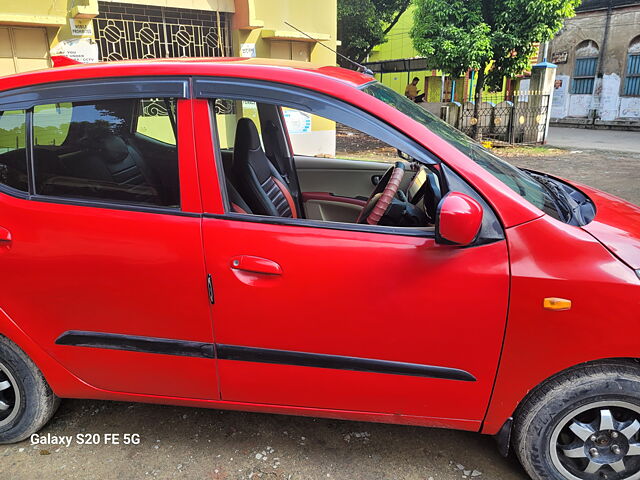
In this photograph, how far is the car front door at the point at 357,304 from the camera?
182 cm

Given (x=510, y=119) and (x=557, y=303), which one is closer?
(x=557, y=303)

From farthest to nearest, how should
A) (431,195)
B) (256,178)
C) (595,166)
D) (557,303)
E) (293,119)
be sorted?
(595,166) → (293,119) → (256,178) → (431,195) → (557,303)

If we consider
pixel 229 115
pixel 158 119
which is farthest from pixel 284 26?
pixel 158 119

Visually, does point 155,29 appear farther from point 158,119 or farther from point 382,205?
point 382,205

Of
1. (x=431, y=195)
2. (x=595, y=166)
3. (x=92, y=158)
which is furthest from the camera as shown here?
(x=595, y=166)

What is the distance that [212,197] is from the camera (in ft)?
6.37

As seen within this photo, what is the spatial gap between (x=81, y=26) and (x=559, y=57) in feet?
73.0

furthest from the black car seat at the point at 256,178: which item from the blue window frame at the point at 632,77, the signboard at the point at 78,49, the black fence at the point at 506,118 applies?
the blue window frame at the point at 632,77

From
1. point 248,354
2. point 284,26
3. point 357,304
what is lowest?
point 248,354

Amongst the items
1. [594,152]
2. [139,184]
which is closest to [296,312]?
[139,184]

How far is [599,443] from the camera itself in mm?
1966

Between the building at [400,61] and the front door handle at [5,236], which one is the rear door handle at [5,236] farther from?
the building at [400,61]

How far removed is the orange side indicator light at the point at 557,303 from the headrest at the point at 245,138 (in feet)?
4.93

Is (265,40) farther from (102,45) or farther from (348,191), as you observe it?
(348,191)
